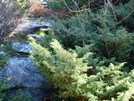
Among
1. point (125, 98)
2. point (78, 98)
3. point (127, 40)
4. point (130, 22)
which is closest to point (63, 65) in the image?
point (78, 98)

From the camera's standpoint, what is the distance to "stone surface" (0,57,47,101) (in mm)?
2805

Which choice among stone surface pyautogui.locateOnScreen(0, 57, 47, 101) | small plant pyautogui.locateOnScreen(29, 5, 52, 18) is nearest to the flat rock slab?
stone surface pyautogui.locateOnScreen(0, 57, 47, 101)

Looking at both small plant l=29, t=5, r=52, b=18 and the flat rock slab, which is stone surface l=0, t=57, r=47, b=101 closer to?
the flat rock slab

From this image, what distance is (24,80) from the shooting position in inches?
115

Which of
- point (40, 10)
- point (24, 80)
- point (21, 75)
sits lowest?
point (24, 80)

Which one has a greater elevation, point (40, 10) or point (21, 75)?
point (40, 10)

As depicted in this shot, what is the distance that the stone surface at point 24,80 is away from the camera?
2805 mm

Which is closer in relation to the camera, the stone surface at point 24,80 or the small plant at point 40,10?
the stone surface at point 24,80

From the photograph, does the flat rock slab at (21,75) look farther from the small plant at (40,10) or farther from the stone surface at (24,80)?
the small plant at (40,10)

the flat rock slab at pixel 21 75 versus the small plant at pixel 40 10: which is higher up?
the small plant at pixel 40 10

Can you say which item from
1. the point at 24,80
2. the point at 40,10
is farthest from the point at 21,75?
the point at 40,10

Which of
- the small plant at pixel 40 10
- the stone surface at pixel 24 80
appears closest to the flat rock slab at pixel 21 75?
the stone surface at pixel 24 80

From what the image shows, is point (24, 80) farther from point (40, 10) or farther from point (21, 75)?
point (40, 10)

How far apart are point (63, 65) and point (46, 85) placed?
3.33ft
